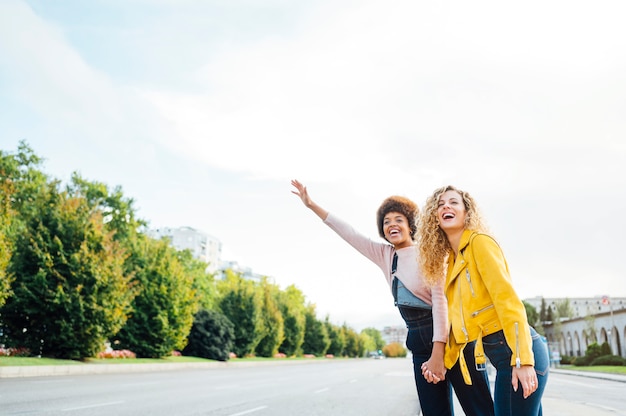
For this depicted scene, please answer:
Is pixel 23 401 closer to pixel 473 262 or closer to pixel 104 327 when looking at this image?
pixel 473 262

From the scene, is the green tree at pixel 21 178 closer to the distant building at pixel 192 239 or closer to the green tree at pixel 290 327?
the green tree at pixel 290 327

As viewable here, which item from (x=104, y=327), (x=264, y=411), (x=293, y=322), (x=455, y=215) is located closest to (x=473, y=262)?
(x=455, y=215)

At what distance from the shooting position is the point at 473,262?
2984 millimetres

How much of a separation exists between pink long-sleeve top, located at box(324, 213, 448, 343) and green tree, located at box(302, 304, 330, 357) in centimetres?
7519

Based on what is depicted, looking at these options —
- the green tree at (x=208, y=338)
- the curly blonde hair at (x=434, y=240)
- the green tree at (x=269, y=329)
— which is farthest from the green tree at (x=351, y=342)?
the curly blonde hair at (x=434, y=240)

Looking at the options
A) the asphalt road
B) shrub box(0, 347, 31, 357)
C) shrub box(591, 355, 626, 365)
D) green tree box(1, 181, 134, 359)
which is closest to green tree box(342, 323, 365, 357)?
shrub box(591, 355, 626, 365)

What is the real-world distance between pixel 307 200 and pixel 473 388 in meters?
1.85

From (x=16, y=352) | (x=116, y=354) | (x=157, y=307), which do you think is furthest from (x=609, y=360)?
(x=16, y=352)

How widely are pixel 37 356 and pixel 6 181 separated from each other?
17.7 m

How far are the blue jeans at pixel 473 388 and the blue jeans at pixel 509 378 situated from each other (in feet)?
1.22

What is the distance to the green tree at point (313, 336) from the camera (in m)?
77.6

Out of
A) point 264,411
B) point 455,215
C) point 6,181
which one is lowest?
point 264,411

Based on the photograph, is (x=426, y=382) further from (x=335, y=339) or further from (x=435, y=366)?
(x=335, y=339)

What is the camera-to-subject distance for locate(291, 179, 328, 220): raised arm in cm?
426
